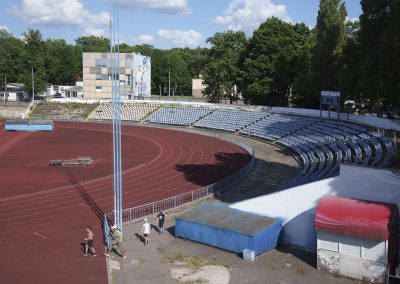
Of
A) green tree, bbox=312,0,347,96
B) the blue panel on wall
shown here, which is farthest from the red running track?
green tree, bbox=312,0,347,96

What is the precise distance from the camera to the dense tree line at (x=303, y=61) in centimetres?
3816

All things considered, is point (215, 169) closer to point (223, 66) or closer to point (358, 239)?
point (358, 239)

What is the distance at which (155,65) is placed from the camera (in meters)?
130

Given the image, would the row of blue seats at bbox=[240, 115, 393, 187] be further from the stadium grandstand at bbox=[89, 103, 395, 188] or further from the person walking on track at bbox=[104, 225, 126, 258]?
the person walking on track at bbox=[104, 225, 126, 258]

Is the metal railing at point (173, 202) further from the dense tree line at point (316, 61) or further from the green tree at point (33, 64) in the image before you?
the green tree at point (33, 64)

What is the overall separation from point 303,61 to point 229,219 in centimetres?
5289

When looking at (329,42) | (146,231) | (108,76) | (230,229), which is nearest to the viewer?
(230,229)

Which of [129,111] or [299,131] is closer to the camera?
[299,131]

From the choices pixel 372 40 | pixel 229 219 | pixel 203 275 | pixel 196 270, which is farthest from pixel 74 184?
pixel 372 40

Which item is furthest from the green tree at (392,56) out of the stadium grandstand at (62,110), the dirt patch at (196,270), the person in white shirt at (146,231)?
the stadium grandstand at (62,110)

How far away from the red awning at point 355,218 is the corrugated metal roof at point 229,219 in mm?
2836

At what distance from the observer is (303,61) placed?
6975cm

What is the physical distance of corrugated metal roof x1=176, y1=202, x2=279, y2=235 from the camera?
810 inches

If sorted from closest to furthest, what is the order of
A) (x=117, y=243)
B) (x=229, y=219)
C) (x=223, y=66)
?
1. (x=117, y=243)
2. (x=229, y=219)
3. (x=223, y=66)
